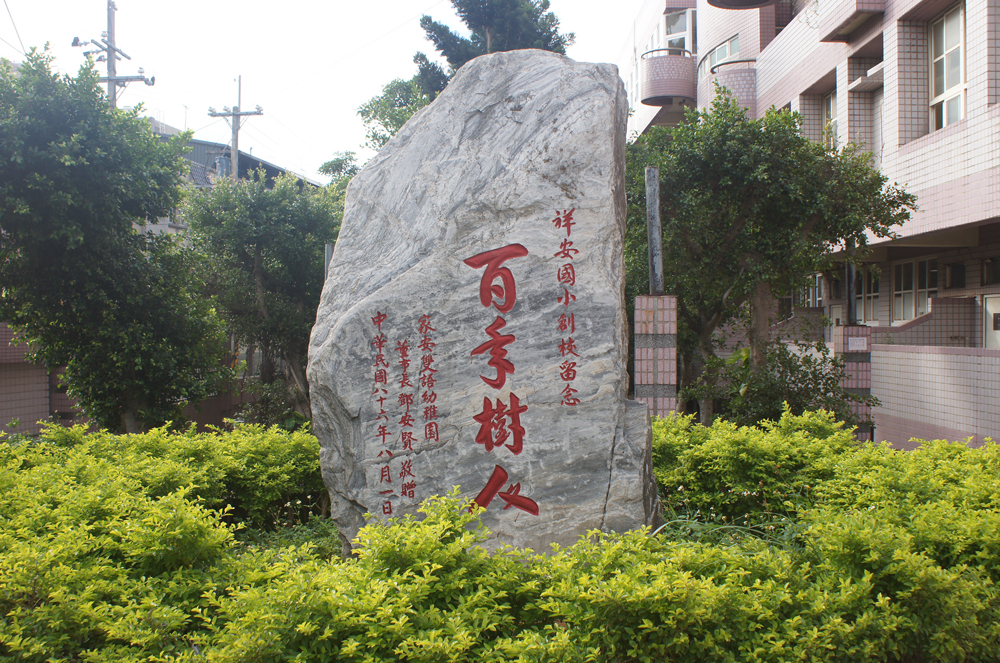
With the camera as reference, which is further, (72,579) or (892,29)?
(892,29)

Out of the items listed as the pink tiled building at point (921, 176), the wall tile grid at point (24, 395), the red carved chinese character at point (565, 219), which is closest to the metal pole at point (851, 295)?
the pink tiled building at point (921, 176)

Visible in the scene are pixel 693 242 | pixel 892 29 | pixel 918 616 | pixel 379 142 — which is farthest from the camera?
pixel 379 142

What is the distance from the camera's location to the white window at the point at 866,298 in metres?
12.1

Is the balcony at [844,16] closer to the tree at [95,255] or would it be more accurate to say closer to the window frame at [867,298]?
the window frame at [867,298]

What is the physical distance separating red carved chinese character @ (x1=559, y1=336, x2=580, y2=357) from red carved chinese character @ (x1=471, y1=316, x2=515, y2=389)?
0.30 metres

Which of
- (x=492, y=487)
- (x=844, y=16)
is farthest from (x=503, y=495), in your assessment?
(x=844, y=16)

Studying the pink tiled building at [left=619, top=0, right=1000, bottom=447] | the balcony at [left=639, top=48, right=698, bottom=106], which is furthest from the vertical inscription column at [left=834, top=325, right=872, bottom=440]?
the balcony at [left=639, top=48, right=698, bottom=106]

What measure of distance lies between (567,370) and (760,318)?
18.2ft

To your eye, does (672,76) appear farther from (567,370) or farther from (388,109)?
(567,370)

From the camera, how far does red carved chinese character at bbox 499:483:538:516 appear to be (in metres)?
3.97

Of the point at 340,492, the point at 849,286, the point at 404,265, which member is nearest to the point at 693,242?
the point at 849,286

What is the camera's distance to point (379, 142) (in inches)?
738

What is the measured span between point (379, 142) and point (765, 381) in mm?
13988

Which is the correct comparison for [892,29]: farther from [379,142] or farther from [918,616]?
[379,142]
